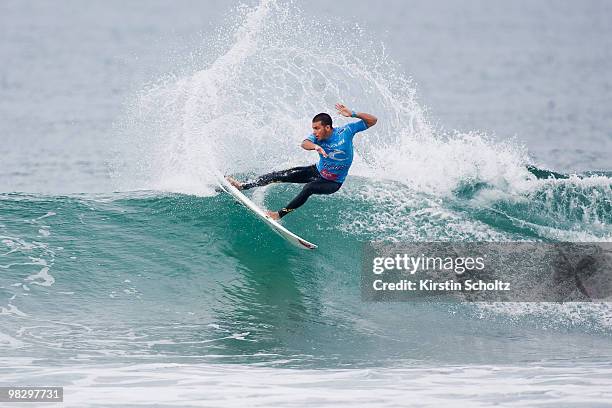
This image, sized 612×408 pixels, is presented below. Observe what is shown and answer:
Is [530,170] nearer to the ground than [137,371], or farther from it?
farther from it

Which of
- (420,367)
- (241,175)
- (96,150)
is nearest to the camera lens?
(420,367)

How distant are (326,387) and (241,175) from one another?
5.94 meters

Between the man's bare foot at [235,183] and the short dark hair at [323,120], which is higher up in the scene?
the short dark hair at [323,120]

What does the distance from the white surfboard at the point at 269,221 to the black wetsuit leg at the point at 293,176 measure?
170mm

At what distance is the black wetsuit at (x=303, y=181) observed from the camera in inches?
441

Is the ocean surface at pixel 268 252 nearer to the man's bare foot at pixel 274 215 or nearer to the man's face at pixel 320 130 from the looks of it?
the man's bare foot at pixel 274 215

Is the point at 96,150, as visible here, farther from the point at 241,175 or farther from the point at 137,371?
the point at 137,371

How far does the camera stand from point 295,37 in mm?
14570

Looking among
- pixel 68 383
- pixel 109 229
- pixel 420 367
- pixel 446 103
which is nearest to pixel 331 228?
pixel 109 229

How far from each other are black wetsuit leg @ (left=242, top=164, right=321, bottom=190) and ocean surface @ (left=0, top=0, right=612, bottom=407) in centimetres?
85

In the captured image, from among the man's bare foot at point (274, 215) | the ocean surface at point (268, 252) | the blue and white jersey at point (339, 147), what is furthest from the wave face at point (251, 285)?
the blue and white jersey at point (339, 147)

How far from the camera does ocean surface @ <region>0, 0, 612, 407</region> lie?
337 inches

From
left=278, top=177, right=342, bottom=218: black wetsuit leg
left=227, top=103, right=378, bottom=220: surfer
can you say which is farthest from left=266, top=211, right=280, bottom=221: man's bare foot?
left=278, top=177, right=342, bottom=218: black wetsuit leg

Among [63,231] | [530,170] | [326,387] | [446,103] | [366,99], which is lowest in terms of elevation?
[326,387]
